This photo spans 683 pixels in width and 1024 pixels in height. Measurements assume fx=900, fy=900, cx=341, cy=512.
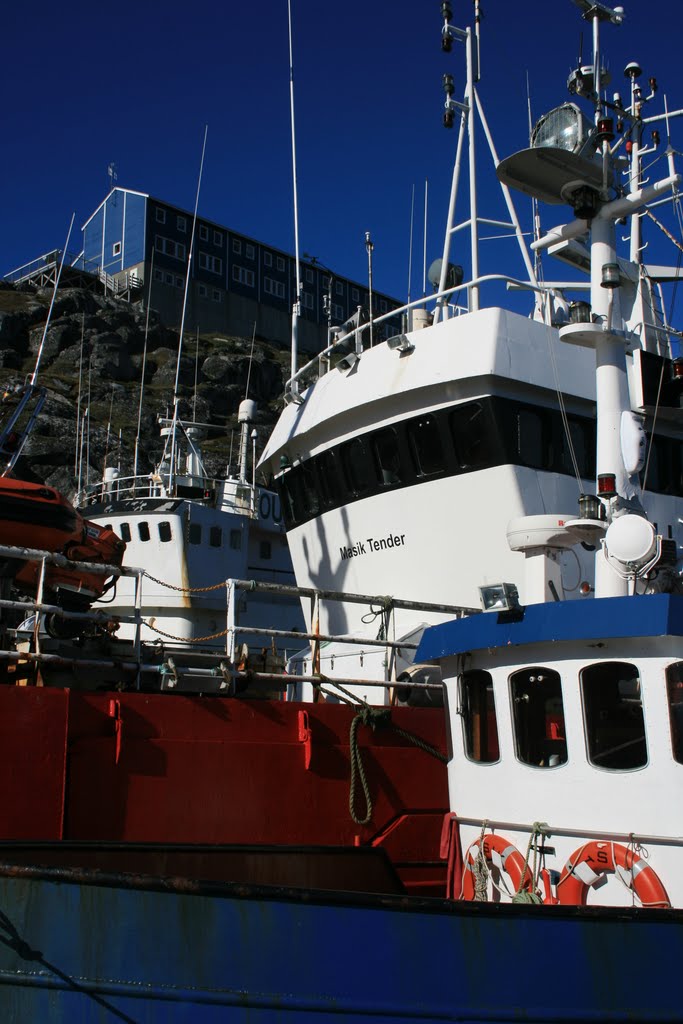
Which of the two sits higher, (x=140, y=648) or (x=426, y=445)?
(x=426, y=445)

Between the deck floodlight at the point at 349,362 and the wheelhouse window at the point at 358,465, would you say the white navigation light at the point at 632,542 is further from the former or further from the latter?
the deck floodlight at the point at 349,362

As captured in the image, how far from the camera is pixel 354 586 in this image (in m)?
13.8

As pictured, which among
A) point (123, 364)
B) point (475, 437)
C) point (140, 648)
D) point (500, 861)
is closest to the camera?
point (500, 861)

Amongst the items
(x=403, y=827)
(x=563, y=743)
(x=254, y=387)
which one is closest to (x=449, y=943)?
(x=563, y=743)

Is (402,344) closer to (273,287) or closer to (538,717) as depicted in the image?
(538,717)

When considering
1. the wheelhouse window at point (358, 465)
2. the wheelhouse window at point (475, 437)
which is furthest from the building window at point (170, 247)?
the wheelhouse window at point (475, 437)

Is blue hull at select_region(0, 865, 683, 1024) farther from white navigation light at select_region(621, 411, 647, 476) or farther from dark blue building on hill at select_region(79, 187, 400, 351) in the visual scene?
dark blue building on hill at select_region(79, 187, 400, 351)

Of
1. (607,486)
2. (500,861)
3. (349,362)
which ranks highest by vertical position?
(349,362)

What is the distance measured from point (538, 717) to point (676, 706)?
1205 millimetres

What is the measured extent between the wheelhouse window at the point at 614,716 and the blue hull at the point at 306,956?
57.9 inches

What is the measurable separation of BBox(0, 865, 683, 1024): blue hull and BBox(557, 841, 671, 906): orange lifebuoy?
0.87 meters

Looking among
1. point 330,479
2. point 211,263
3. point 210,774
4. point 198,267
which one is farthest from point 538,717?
point 211,263

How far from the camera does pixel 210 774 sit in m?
8.74

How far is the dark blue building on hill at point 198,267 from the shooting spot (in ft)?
245
